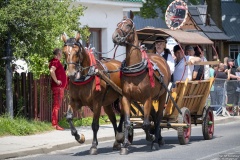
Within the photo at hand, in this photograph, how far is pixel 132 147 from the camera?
55.0ft

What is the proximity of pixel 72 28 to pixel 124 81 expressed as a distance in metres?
5.56

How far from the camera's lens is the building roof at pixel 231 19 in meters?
51.9

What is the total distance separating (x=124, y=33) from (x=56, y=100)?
18.2 feet

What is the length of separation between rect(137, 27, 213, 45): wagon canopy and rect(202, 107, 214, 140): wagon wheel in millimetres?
1637

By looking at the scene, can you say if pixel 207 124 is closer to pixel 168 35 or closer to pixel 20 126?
pixel 168 35

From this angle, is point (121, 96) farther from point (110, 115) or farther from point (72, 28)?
point (72, 28)

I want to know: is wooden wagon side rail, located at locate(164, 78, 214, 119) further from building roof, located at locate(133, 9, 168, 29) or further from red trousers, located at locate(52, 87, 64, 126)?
building roof, located at locate(133, 9, 168, 29)

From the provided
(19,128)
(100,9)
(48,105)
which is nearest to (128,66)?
(19,128)

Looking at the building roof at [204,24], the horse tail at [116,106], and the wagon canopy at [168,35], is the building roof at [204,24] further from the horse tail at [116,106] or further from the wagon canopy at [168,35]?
the horse tail at [116,106]

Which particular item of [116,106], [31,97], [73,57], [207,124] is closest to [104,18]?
[31,97]

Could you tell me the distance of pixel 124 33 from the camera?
15.4 meters

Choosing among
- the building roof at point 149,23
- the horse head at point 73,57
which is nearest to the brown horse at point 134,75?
the horse head at point 73,57

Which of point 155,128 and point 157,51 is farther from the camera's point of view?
point 157,51

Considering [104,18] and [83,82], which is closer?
[83,82]
